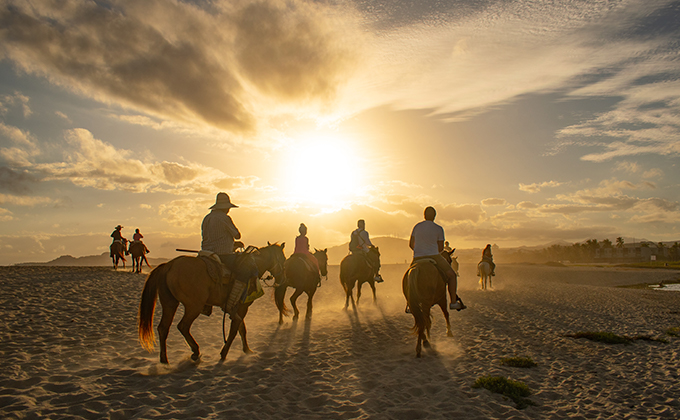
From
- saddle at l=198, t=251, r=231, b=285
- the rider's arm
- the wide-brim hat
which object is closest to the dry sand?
saddle at l=198, t=251, r=231, b=285

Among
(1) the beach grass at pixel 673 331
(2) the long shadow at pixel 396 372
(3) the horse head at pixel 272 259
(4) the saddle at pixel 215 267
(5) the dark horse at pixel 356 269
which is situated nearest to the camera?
(2) the long shadow at pixel 396 372

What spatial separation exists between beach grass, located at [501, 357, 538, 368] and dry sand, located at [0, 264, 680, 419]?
0.26 meters

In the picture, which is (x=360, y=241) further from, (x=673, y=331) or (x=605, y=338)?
(x=673, y=331)

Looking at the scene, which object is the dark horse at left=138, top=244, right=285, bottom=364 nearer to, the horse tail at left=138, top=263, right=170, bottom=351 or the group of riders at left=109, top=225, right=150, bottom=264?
the horse tail at left=138, top=263, right=170, bottom=351

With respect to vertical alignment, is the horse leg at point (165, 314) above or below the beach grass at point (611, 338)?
above

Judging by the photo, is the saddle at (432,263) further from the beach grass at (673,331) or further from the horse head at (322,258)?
the beach grass at (673,331)

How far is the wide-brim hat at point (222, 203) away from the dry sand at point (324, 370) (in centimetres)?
313

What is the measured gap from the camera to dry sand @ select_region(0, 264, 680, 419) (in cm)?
496

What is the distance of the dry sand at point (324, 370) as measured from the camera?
16.3ft

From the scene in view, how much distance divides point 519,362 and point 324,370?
392 cm

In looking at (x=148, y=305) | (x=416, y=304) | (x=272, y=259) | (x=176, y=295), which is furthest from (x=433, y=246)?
(x=148, y=305)

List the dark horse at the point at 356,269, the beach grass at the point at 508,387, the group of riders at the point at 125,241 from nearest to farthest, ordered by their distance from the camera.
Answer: the beach grass at the point at 508,387 → the dark horse at the point at 356,269 → the group of riders at the point at 125,241

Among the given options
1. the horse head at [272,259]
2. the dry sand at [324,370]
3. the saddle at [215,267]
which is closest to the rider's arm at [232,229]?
the saddle at [215,267]

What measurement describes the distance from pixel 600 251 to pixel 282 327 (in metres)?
174
